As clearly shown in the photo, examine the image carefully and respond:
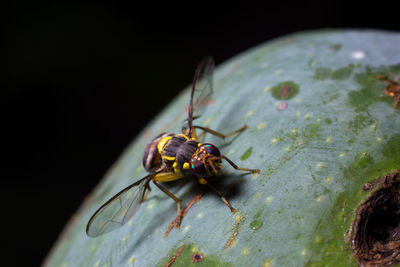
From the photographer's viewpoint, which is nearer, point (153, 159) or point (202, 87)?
point (153, 159)

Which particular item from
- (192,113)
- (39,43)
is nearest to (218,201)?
(192,113)

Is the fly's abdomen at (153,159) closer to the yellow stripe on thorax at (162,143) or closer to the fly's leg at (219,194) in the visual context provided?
the yellow stripe on thorax at (162,143)

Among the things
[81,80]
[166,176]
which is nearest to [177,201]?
[166,176]

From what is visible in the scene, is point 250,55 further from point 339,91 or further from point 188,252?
point 188,252

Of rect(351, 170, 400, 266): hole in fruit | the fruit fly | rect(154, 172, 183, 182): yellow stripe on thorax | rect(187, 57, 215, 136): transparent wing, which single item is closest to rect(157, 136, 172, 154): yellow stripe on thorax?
the fruit fly

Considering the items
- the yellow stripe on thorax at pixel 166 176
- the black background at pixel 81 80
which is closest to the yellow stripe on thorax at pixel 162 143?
the yellow stripe on thorax at pixel 166 176

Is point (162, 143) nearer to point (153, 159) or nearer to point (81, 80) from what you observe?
point (153, 159)
